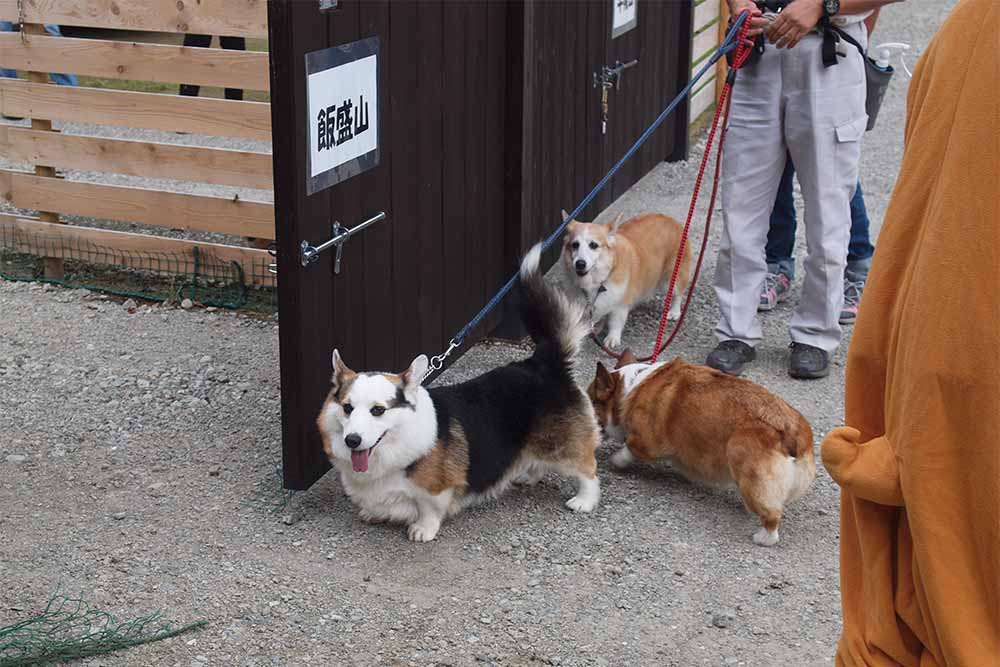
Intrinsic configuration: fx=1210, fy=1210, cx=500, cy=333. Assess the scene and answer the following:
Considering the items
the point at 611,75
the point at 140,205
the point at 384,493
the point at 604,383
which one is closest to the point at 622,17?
the point at 611,75

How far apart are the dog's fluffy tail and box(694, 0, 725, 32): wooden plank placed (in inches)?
238

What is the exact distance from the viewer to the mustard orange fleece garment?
5.44ft

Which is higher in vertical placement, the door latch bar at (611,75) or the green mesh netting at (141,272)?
the door latch bar at (611,75)

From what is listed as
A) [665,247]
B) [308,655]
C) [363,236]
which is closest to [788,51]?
[665,247]

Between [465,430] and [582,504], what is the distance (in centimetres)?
57

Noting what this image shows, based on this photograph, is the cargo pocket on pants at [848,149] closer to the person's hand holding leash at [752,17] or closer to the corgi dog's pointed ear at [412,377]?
the person's hand holding leash at [752,17]

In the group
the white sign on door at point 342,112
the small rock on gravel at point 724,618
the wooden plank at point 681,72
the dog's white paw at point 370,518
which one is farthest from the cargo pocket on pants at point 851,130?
the wooden plank at point 681,72

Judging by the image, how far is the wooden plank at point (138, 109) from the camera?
246 inches

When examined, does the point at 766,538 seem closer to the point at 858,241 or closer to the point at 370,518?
the point at 370,518

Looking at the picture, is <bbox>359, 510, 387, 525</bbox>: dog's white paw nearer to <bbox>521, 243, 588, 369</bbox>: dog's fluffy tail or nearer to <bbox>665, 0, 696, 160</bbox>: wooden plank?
<bbox>521, 243, 588, 369</bbox>: dog's fluffy tail

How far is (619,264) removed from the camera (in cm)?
616

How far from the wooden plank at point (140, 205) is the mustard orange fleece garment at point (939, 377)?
4.93 meters

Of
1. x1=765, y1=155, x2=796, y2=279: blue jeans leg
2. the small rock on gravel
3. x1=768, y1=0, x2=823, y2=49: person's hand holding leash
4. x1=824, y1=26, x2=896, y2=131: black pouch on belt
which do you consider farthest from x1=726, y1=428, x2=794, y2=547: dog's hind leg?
x1=765, y1=155, x2=796, y2=279: blue jeans leg

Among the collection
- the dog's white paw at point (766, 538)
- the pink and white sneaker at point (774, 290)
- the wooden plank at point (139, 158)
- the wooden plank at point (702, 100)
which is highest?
the wooden plank at point (139, 158)
